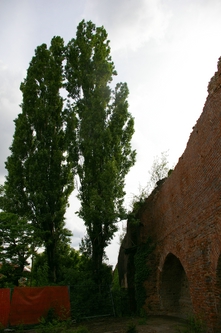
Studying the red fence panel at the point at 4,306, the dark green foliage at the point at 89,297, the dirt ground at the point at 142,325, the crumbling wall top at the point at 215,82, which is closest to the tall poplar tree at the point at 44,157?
the dark green foliage at the point at 89,297

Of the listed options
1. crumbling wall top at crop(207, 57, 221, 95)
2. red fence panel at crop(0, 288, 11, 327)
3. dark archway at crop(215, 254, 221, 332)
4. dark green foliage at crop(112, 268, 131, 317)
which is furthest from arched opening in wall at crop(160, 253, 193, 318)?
crumbling wall top at crop(207, 57, 221, 95)

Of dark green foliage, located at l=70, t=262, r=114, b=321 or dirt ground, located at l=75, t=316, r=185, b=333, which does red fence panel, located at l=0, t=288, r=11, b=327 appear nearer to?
dark green foliage, located at l=70, t=262, r=114, b=321

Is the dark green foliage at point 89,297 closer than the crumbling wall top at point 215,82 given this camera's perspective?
No

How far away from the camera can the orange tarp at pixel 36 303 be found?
9562mm

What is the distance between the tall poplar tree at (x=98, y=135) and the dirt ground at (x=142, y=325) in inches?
75.4

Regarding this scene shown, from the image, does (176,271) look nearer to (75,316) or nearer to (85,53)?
(75,316)

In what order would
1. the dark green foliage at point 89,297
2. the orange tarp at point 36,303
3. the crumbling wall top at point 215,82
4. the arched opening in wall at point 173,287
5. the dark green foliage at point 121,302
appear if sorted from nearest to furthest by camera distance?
the crumbling wall top at point 215,82 → the orange tarp at point 36,303 → the arched opening in wall at point 173,287 → the dark green foliage at point 89,297 → the dark green foliage at point 121,302

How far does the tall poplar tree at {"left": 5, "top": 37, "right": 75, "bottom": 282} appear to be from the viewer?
551 inches

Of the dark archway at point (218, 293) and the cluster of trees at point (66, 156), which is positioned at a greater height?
the cluster of trees at point (66, 156)

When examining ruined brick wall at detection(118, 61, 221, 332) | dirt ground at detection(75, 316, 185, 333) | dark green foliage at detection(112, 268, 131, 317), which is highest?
ruined brick wall at detection(118, 61, 221, 332)

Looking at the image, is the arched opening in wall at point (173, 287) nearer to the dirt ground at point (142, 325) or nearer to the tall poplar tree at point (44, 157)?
the dirt ground at point (142, 325)

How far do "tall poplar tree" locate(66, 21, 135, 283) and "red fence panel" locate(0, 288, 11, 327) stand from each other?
3.74 meters

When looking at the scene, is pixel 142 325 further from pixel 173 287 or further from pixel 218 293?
pixel 218 293

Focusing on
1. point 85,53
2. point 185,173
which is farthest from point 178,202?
point 85,53
